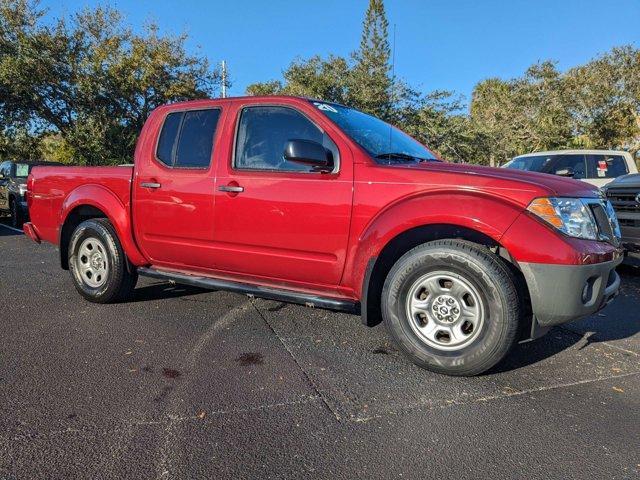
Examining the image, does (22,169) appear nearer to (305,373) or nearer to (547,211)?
(305,373)

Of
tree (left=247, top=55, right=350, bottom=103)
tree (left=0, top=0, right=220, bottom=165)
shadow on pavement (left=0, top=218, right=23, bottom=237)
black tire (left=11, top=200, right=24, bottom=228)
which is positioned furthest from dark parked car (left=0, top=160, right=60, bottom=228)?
tree (left=247, top=55, right=350, bottom=103)

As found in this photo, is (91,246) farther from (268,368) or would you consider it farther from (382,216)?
(382,216)

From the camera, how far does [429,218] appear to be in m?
3.16

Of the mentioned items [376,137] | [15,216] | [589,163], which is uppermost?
[589,163]

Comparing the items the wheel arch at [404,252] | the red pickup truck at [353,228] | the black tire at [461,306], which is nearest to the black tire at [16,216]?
the red pickup truck at [353,228]

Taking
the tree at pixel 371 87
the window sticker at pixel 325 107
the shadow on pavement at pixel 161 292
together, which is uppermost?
the tree at pixel 371 87

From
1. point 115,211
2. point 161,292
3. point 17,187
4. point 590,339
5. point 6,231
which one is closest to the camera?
point 590,339

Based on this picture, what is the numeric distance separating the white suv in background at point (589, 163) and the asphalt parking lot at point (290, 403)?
5601 mm

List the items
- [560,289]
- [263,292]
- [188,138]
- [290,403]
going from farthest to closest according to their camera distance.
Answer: [188,138]
[263,292]
[560,289]
[290,403]

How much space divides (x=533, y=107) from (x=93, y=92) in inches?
940

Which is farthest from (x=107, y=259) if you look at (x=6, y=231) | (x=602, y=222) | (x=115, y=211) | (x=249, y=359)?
(x=6, y=231)

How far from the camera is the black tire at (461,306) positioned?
2992 millimetres

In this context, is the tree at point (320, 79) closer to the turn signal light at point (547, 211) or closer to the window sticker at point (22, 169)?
the window sticker at point (22, 169)

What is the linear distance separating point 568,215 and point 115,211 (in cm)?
375
